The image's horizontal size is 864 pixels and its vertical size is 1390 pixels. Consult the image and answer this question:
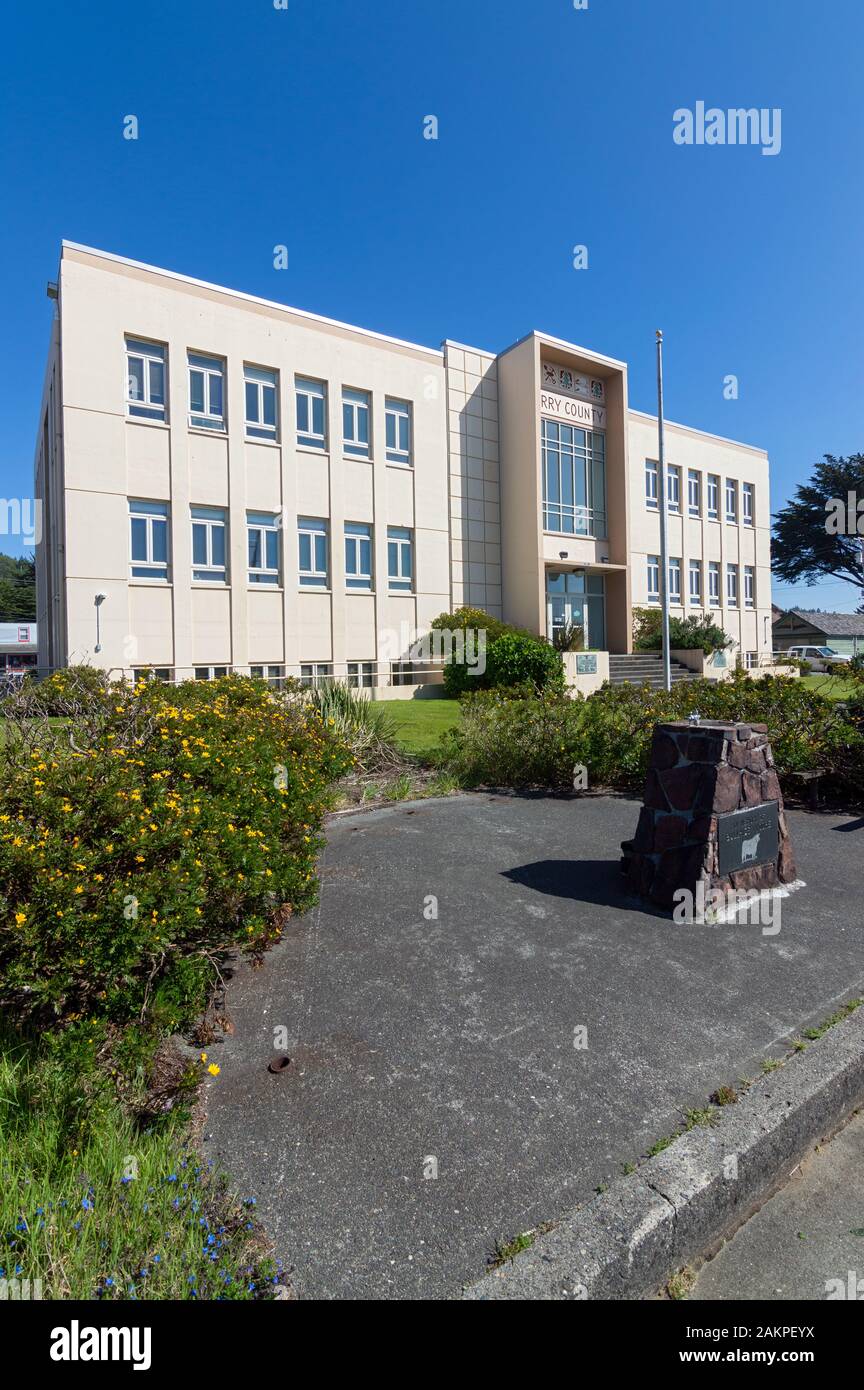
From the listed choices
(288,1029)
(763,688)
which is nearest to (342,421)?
(763,688)

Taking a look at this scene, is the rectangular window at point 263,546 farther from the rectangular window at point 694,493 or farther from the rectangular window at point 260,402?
the rectangular window at point 694,493

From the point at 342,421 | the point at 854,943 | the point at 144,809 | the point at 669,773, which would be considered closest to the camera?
the point at 144,809

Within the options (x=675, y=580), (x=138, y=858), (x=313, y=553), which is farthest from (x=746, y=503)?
(x=138, y=858)

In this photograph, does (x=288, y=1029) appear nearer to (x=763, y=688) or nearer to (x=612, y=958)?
(x=612, y=958)

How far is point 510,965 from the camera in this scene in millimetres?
3906

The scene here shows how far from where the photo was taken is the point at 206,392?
1938cm

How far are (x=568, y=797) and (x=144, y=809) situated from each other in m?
5.83

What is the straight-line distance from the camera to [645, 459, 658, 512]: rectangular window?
30.8 m

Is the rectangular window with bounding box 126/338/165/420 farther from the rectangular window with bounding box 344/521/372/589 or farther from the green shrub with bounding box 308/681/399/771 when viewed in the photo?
the green shrub with bounding box 308/681/399/771

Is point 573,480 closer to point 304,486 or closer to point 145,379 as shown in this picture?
point 304,486

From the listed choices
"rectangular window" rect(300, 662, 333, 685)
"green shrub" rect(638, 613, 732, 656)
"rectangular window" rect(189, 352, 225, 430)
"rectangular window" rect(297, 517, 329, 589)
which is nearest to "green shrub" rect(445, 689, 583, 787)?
"rectangular window" rect(300, 662, 333, 685)

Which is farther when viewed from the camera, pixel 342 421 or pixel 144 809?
pixel 342 421

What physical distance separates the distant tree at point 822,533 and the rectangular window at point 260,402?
43466mm

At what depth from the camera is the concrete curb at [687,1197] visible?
6.50ft
